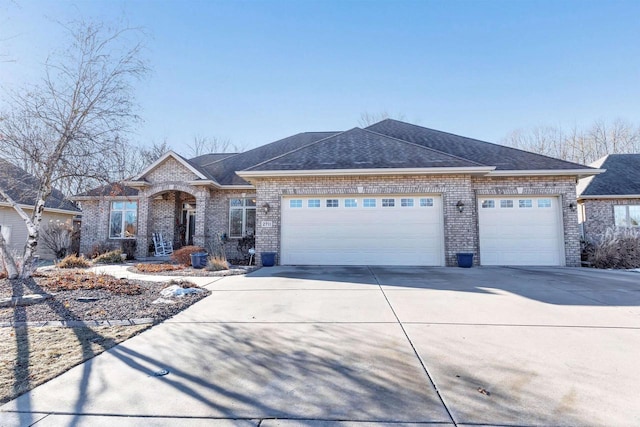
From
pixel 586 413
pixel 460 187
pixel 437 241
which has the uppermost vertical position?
pixel 460 187

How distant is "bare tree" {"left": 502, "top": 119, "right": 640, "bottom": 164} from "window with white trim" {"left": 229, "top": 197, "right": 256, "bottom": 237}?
26745 mm

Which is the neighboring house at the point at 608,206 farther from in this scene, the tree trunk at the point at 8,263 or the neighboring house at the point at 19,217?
the neighboring house at the point at 19,217

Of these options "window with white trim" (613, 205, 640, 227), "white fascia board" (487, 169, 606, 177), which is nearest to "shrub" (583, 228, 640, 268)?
"white fascia board" (487, 169, 606, 177)

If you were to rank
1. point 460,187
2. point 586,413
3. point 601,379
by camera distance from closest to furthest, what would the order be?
point 586,413 → point 601,379 → point 460,187

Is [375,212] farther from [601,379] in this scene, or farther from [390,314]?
[601,379]

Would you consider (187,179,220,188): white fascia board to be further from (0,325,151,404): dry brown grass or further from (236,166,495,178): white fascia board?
(0,325,151,404): dry brown grass

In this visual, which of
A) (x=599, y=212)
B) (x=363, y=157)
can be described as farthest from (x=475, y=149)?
(x=599, y=212)

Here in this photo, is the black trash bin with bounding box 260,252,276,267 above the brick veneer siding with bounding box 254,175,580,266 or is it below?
below

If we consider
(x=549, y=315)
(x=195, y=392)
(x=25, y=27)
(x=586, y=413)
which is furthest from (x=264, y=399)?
(x=25, y=27)

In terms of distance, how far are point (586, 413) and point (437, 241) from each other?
915 centimetres

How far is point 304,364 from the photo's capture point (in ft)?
9.87

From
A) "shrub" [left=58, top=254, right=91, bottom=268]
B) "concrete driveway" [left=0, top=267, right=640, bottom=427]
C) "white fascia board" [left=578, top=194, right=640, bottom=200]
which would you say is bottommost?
"concrete driveway" [left=0, top=267, right=640, bottom=427]

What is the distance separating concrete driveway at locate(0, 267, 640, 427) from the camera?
7.28 feet

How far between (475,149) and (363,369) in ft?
43.8
